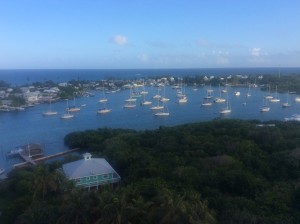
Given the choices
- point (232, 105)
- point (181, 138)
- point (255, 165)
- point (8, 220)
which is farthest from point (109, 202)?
point (232, 105)

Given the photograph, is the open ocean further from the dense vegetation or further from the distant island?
the dense vegetation

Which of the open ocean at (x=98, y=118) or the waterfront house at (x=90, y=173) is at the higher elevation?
the waterfront house at (x=90, y=173)

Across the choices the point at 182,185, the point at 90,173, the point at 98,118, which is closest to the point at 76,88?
the point at 98,118

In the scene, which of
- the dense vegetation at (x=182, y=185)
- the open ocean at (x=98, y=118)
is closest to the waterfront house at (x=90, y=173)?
the dense vegetation at (x=182, y=185)

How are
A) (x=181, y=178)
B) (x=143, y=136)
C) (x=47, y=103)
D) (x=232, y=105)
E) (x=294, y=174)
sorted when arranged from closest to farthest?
1. (x=181, y=178)
2. (x=294, y=174)
3. (x=143, y=136)
4. (x=232, y=105)
5. (x=47, y=103)

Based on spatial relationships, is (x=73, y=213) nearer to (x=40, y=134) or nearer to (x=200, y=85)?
(x=40, y=134)

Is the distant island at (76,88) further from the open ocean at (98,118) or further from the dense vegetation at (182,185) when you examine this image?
the dense vegetation at (182,185)
